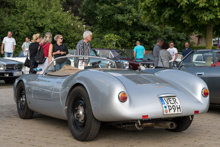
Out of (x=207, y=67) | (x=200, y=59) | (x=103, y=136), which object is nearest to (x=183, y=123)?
(x=103, y=136)

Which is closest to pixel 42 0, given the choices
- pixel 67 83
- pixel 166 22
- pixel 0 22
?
pixel 0 22

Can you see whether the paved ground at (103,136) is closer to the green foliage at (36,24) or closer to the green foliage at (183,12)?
the green foliage at (183,12)

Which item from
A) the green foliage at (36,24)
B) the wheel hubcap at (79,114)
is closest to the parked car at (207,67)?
the wheel hubcap at (79,114)

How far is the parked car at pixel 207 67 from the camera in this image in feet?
27.7

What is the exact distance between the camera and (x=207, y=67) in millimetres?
8852

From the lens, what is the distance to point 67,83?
20.0 ft

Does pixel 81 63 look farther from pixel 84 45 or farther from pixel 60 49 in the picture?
pixel 60 49

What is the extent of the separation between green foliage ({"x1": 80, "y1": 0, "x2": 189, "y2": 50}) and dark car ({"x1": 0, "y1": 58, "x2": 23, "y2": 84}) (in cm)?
1687

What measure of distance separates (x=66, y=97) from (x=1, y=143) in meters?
1.14

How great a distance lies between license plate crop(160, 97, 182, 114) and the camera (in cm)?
536

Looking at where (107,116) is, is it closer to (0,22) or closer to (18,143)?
(18,143)

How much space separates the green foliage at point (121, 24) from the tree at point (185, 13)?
1146cm

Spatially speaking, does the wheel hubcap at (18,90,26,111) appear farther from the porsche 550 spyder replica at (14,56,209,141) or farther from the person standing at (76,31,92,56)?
the person standing at (76,31,92,56)

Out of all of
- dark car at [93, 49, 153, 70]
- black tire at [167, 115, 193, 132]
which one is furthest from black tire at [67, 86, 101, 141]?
dark car at [93, 49, 153, 70]
